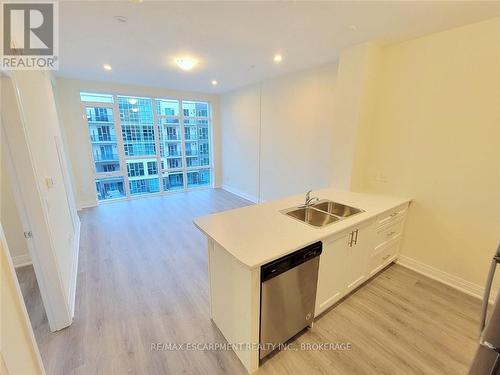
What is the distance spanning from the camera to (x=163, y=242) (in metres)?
3.33

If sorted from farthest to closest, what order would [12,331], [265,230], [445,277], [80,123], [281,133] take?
[80,123]
[281,133]
[445,277]
[265,230]
[12,331]

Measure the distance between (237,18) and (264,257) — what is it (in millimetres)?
2125

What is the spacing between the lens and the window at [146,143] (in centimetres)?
497

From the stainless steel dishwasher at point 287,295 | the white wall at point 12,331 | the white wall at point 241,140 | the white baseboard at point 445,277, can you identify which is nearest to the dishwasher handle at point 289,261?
the stainless steel dishwasher at point 287,295

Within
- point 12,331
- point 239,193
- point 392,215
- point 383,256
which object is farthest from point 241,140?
point 12,331

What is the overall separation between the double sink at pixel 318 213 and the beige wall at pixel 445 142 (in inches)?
34.7

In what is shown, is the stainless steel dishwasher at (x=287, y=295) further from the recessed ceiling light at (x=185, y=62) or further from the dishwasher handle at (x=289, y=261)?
the recessed ceiling light at (x=185, y=62)

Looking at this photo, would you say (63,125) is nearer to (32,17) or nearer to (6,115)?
(32,17)

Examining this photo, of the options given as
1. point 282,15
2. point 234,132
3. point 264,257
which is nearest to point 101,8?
point 282,15

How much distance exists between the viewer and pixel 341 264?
1.94 metres

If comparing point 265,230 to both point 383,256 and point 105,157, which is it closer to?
point 383,256

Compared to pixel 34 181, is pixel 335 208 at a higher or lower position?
lower

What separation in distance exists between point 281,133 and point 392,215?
2549 mm

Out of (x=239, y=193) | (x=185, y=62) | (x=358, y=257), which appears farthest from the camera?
(x=239, y=193)
